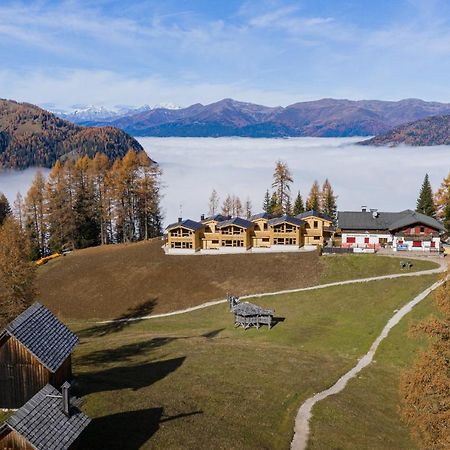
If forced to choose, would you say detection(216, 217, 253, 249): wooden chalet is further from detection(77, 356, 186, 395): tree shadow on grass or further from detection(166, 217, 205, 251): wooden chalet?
detection(77, 356, 186, 395): tree shadow on grass

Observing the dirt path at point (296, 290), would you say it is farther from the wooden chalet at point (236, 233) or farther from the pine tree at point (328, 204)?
the pine tree at point (328, 204)

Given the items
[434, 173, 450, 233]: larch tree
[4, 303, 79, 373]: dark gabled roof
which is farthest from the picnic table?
[434, 173, 450, 233]: larch tree

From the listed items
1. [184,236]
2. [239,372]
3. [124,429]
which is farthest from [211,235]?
[124,429]

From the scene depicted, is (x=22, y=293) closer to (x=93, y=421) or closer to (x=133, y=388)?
(x=133, y=388)

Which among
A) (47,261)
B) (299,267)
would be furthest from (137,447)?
(47,261)

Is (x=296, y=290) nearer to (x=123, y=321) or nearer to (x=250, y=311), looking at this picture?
(x=250, y=311)
